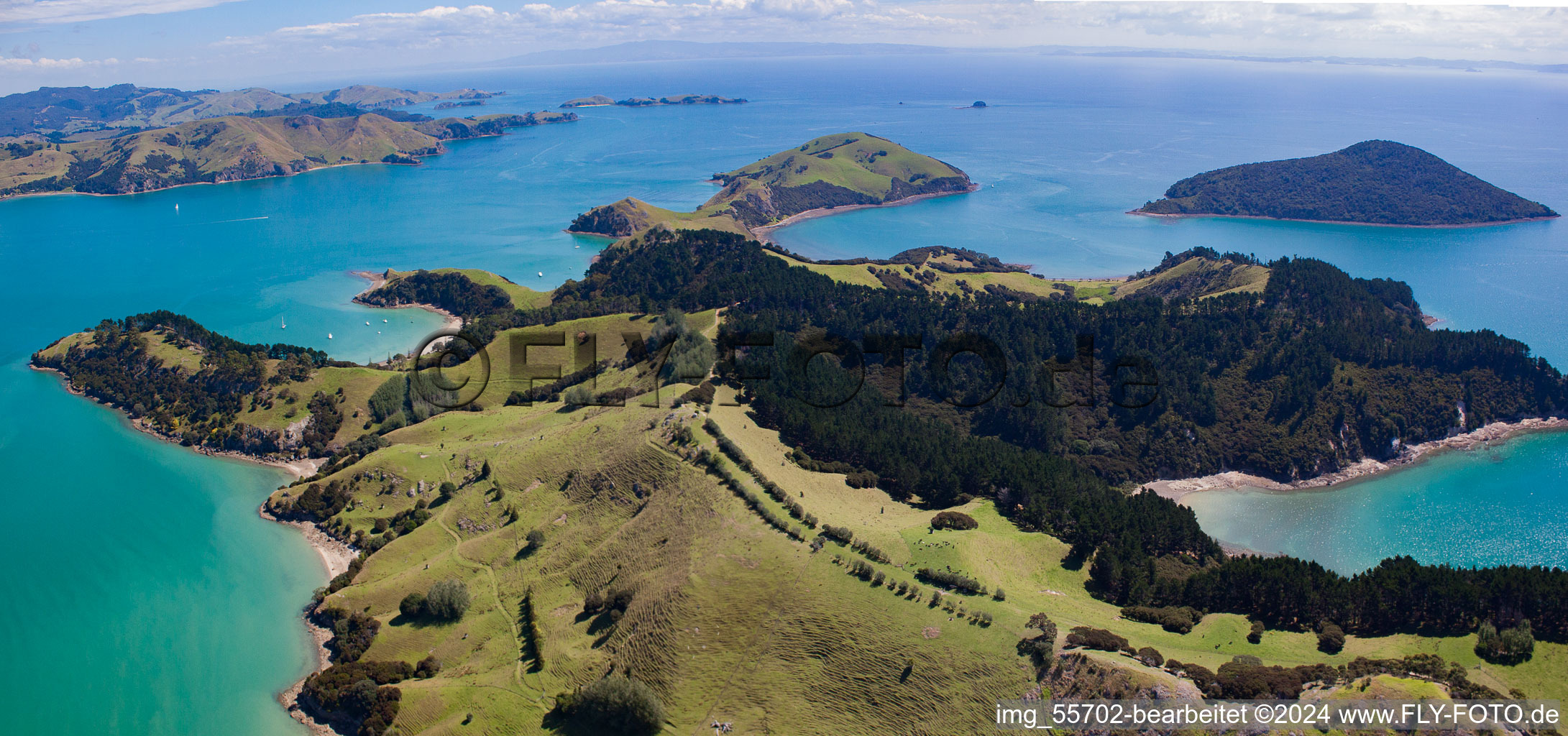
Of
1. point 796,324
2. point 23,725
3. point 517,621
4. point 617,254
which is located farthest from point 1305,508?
point 617,254

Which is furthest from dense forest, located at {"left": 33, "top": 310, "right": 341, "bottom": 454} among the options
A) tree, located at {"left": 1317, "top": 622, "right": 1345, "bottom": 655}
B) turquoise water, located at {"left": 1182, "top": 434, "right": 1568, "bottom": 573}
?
turquoise water, located at {"left": 1182, "top": 434, "right": 1568, "bottom": 573}

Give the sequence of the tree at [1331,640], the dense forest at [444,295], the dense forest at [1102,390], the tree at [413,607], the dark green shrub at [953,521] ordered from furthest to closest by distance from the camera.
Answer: the dense forest at [444,295], the dense forest at [1102,390], the dark green shrub at [953,521], the tree at [413,607], the tree at [1331,640]

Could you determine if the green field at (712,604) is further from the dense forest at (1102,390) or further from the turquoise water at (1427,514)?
the turquoise water at (1427,514)

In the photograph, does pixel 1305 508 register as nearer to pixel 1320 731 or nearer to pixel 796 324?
pixel 1320 731

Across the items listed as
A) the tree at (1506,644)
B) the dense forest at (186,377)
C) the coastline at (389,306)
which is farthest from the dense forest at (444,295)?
the tree at (1506,644)

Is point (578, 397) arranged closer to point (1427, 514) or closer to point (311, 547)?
point (311, 547)

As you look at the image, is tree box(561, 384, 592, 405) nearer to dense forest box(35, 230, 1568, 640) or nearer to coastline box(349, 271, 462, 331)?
dense forest box(35, 230, 1568, 640)

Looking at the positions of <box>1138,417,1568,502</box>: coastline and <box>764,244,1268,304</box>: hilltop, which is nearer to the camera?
<box>1138,417,1568,502</box>: coastline
